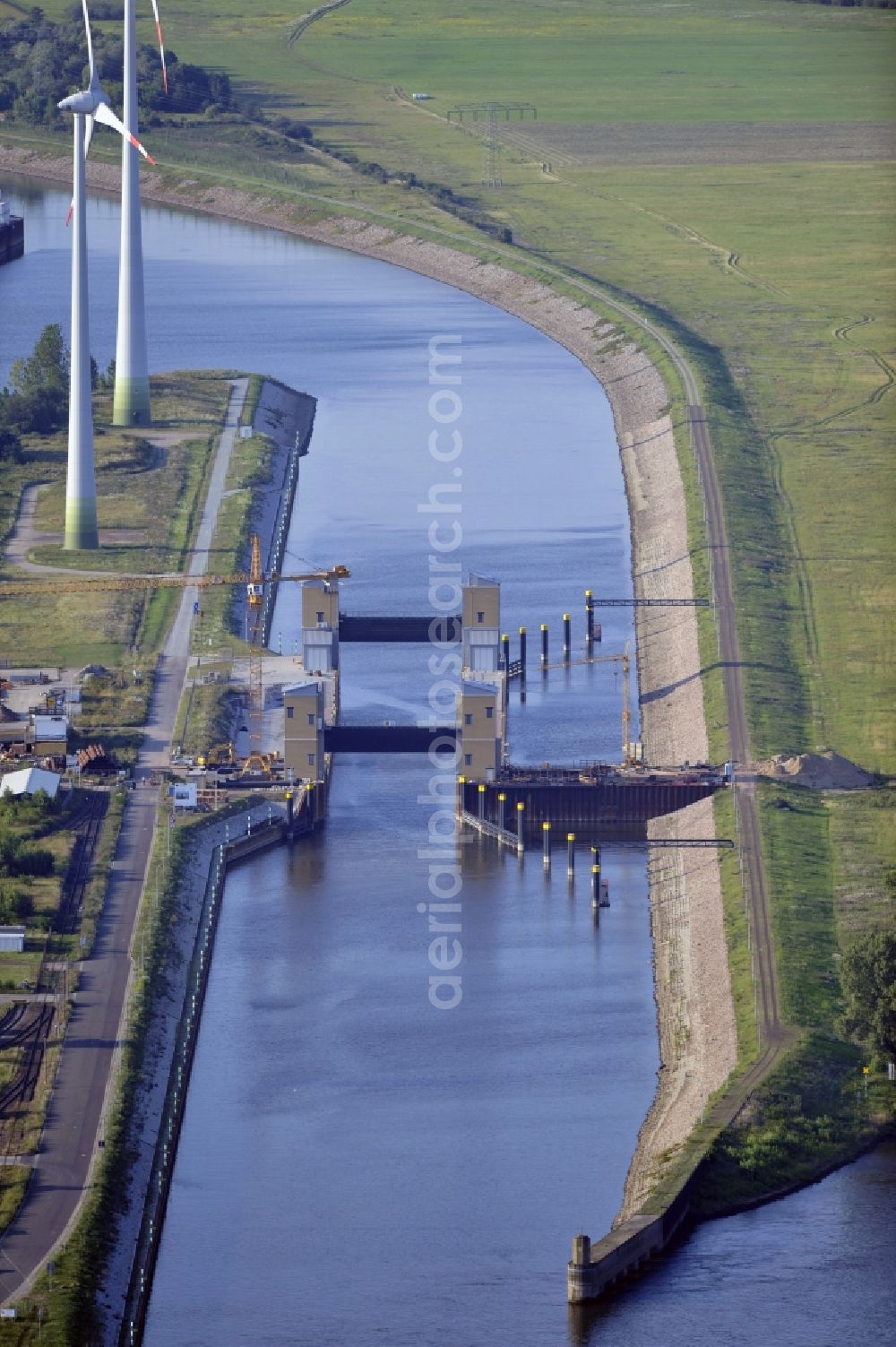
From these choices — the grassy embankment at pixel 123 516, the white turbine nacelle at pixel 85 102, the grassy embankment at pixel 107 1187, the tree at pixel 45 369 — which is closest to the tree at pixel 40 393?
the tree at pixel 45 369

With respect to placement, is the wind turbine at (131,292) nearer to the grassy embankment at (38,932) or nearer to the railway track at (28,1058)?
the grassy embankment at (38,932)

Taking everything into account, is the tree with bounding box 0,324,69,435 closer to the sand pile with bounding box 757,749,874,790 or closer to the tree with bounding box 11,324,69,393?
the tree with bounding box 11,324,69,393

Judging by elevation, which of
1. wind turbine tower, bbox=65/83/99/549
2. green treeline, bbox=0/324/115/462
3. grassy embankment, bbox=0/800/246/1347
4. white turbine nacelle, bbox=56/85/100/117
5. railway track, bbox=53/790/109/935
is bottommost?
grassy embankment, bbox=0/800/246/1347

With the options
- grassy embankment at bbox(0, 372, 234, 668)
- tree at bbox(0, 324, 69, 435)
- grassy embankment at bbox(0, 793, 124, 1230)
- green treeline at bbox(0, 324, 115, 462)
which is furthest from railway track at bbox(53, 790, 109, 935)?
tree at bbox(0, 324, 69, 435)

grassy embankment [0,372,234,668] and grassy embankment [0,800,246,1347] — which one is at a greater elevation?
grassy embankment [0,372,234,668]

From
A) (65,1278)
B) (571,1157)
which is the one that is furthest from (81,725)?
(65,1278)

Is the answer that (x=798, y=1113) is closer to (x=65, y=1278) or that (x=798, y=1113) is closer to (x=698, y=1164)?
(x=698, y=1164)

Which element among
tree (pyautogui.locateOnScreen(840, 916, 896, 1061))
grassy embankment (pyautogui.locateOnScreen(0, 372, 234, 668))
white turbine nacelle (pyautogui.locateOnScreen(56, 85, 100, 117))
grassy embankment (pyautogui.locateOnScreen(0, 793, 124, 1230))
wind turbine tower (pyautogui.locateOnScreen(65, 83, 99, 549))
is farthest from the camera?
wind turbine tower (pyautogui.locateOnScreen(65, 83, 99, 549))
